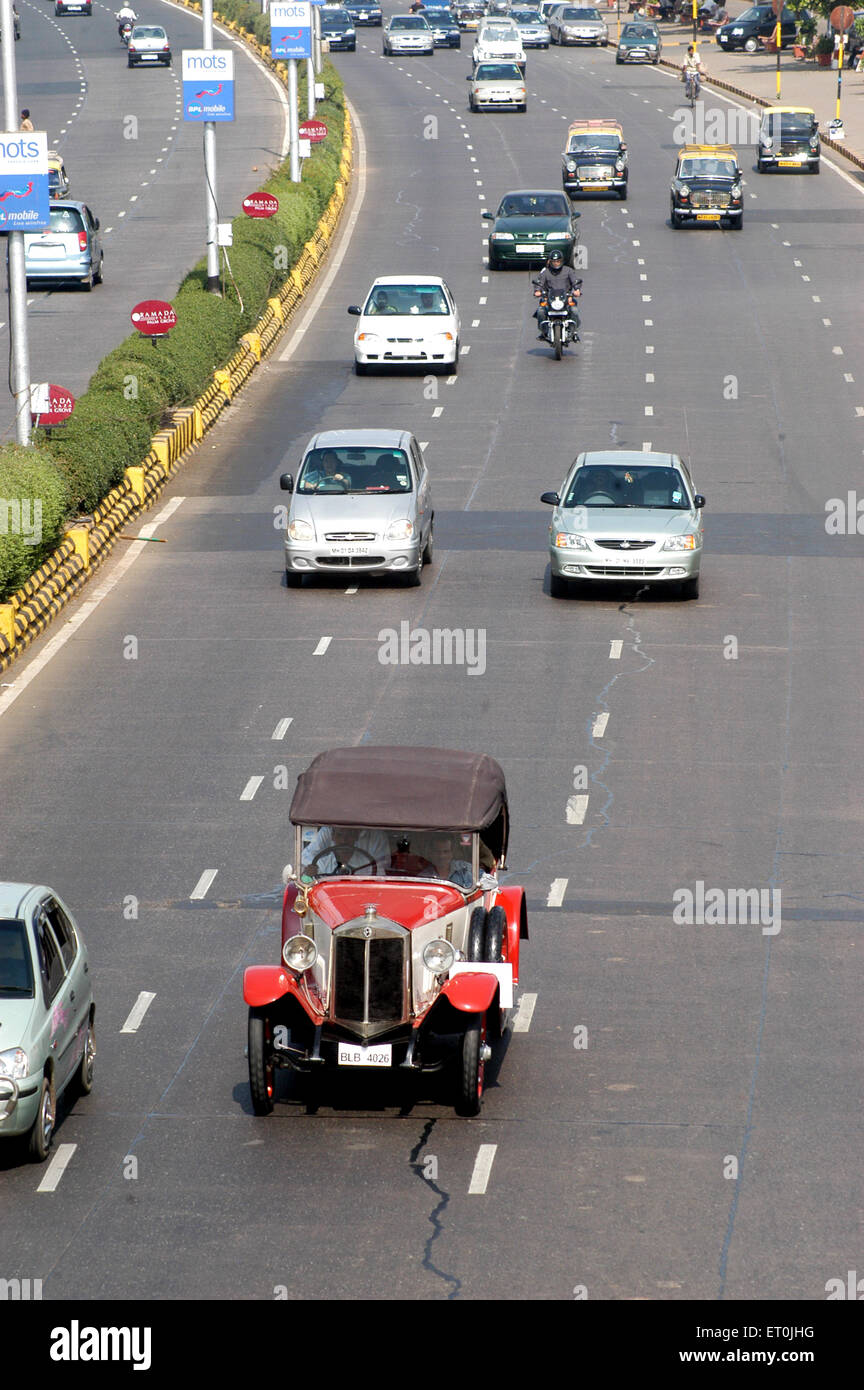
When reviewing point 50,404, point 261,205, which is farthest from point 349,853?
point 261,205

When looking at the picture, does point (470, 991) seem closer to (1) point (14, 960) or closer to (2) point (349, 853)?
(2) point (349, 853)

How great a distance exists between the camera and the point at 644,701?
22438mm

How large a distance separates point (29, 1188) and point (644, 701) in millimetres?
11715

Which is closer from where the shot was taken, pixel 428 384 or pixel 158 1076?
pixel 158 1076

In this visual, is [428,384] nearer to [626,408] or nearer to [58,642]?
[626,408]

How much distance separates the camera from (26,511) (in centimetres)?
2595

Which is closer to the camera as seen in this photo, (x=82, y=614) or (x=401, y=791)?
(x=401, y=791)

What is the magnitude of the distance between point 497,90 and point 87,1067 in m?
70.2

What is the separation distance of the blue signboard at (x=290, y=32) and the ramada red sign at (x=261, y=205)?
977cm

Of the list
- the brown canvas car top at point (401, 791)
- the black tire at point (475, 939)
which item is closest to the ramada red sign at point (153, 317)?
the brown canvas car top at point (401, 791)

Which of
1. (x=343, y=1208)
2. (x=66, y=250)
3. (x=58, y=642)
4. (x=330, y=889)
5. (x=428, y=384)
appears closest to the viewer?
(x=343, y=1208)

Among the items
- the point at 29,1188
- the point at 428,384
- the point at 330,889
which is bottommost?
the point at 428,384
